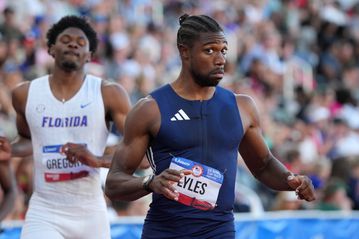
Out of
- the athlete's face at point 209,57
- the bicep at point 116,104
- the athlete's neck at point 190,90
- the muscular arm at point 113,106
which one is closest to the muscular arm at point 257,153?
the athlete's neck at point 190,90

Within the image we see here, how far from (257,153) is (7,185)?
91.3 inches

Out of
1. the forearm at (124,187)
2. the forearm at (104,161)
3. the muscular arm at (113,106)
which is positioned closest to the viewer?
the forearm at (124,187)

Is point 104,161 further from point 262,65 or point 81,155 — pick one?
point 262,65

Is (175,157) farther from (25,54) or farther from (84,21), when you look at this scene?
(25,54)

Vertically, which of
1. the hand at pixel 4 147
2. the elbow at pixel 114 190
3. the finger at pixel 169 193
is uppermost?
the finger at pixel 169 193

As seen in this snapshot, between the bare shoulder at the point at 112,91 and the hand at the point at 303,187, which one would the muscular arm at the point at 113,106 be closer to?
the bare shoulder at the point at 112,91

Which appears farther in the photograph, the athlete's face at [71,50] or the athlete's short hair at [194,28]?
the athlete's face at [71,50]

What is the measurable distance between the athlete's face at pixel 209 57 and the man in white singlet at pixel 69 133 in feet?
5.27

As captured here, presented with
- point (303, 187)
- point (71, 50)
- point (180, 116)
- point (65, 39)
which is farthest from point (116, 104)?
point (303, 187)

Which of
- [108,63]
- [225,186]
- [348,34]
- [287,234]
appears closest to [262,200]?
[287,234]

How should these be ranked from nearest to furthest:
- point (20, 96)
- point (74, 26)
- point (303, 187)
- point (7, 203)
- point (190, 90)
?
point (303, 187)
point (190, 90)
point (7, 203)
point (20, 96)
point (74, 26)

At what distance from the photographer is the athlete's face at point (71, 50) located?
8.29 meters

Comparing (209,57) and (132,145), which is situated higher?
(209,57)

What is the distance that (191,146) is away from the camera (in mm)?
6445
